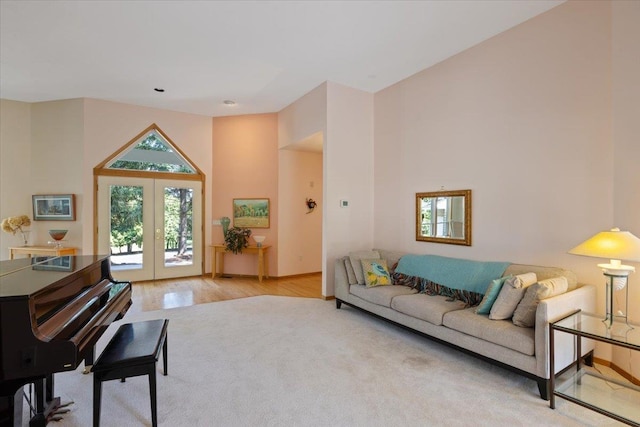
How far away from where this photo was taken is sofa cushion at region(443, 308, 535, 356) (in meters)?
2.43

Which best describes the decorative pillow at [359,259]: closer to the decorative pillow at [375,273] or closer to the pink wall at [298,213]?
the decorative pillow at [375,273]

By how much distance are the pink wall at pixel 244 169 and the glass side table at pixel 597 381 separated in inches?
202

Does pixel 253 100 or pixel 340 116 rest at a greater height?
pixel 253 100

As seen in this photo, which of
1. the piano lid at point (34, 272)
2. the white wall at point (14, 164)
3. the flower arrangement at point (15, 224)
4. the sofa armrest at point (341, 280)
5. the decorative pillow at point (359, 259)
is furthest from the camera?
the white wall at point (14, 164)

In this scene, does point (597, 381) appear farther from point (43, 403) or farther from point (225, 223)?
point (225, 223)

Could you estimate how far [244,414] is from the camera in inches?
85.0

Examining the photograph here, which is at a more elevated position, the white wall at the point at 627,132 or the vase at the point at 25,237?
the white wall at the point at 627,132

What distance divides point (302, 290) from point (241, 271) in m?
1.84

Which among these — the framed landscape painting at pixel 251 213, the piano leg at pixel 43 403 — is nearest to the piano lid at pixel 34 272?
the piano leg at pixel 43 403

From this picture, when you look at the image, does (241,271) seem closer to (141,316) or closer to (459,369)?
(141,316)

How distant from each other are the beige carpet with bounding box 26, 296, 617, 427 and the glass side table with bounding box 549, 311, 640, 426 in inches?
4.2

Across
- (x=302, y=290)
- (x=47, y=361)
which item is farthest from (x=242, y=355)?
(x=302, y=290)

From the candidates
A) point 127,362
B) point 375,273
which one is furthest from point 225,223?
point 127,362

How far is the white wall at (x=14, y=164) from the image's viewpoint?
5715 mm
